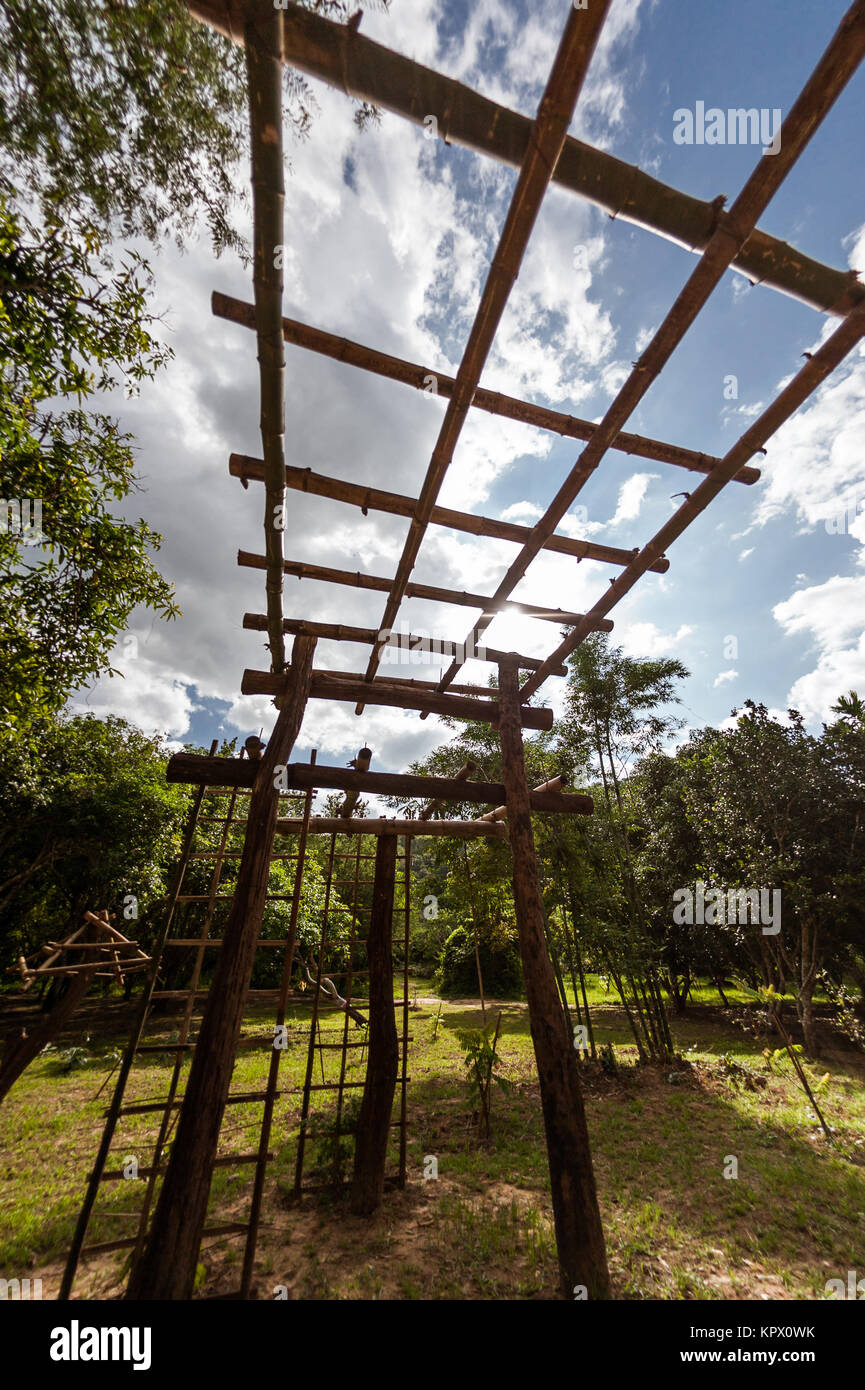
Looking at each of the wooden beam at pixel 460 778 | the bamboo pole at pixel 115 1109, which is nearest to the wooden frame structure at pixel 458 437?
the wooden beam at pixel 460 778

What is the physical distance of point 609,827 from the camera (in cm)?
1363

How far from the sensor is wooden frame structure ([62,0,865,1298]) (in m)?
1.95

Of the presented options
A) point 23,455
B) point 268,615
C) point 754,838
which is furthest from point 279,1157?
point 754,838

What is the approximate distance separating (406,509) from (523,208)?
6.34ft

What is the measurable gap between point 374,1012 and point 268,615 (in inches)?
218

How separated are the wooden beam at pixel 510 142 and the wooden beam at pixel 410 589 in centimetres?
272

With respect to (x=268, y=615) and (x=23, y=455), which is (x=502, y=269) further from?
(x=23, y=455)

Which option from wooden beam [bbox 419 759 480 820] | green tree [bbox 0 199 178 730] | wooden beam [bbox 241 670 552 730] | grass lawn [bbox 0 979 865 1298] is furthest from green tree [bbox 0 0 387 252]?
grass lawn [bbox 0 979 865 1298]

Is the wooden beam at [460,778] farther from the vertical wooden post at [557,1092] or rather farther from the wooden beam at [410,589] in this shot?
the wooden beam at [410,589]

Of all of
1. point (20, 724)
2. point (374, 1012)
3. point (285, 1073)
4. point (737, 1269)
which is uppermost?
point (20, 724)

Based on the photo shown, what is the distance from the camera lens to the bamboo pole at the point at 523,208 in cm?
183

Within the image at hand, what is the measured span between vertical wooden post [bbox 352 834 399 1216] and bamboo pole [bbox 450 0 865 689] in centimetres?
503
